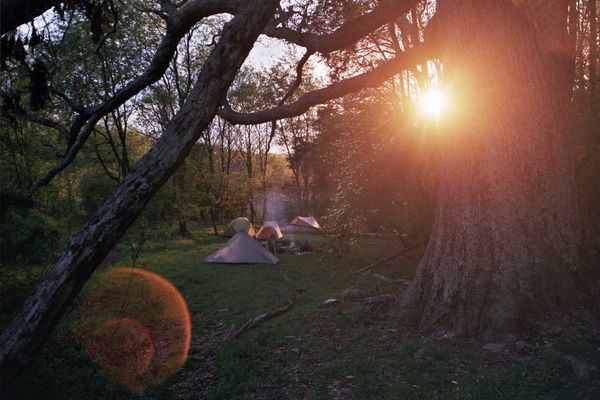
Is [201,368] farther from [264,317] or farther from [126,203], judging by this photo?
[126,203]

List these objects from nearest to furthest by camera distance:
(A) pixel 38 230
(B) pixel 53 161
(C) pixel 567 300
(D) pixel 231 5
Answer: (D) pixel 231 5 → (C) pixel 567 300 → (A) pixel 38 230 → (B) pixel 53 161

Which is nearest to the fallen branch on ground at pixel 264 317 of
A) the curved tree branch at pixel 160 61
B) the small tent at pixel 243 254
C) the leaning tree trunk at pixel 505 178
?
the leaning tree trunk at pixel 505 178

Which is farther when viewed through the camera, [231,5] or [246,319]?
[246,319]

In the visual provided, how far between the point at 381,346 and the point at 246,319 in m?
3.61

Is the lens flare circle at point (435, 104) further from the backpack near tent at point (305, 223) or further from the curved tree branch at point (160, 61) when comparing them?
the backpack near tent at point (305, 223)

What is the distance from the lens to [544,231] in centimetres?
586

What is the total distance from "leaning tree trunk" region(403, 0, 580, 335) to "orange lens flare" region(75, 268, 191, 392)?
400 cm

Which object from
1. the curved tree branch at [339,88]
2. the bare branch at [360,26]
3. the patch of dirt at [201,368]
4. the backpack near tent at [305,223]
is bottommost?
the patch of dirt at [201,368]

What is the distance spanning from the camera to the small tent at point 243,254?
16.9 m

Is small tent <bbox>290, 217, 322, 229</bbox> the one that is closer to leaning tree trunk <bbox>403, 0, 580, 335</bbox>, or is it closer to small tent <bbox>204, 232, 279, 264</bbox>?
small tent <bbox>204, 232, 279, 264</bbox>

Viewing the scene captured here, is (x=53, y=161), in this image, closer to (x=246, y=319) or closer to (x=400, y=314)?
(x=246, y=319)

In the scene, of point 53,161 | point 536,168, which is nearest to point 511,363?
point 536,168

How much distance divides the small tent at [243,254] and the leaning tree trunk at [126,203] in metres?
13.7

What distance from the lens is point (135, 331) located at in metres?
7.78
